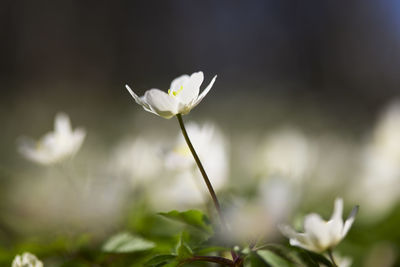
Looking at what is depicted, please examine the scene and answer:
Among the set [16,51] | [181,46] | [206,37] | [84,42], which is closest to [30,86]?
[16,51]

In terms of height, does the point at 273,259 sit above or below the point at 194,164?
below

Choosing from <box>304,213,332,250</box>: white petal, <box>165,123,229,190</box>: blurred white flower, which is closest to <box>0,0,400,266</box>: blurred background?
<box>165,123,229,190</box>: blurred white flower

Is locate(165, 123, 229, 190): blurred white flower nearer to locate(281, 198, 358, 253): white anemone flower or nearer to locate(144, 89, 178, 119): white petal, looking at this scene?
locate(144, 89, 178, 119): white petal

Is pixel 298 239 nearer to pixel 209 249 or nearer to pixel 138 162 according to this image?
pixel 209 249

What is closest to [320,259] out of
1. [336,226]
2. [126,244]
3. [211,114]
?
[336,226]

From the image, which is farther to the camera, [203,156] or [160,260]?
[203,156]

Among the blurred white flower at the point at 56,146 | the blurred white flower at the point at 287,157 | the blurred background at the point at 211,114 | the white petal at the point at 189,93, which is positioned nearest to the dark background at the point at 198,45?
the blurred background at the point at 211,114
